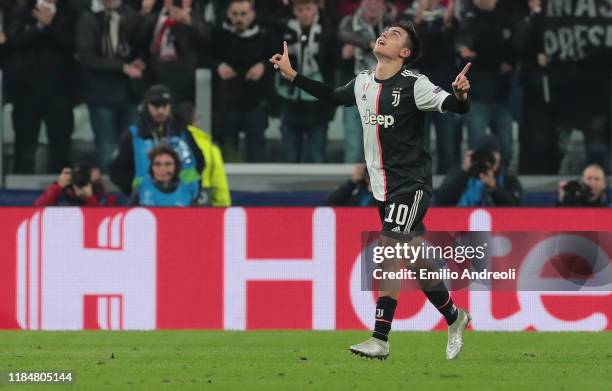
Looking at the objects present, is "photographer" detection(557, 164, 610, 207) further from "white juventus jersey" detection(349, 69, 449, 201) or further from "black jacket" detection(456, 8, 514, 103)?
"white juventus jersey" detection(349, 69, 449, 201)

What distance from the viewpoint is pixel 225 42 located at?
49.7 feet

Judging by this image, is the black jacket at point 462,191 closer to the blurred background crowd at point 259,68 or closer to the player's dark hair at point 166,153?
the blurred background crowd at point 259,68

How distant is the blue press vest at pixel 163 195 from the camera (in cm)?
1338

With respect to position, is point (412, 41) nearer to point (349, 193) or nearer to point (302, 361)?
point (302, 361)

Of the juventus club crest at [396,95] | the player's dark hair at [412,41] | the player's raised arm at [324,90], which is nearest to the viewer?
the juventus club crest at [396,95]

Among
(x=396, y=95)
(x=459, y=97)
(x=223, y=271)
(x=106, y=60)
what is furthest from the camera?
→ (x=106, y=60)

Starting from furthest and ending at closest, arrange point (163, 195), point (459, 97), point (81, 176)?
1. point (81, 176)
2. point (163, 195)
3. point (459, 97)

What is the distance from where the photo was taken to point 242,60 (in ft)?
50.0

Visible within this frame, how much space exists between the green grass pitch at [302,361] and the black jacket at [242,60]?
3866mm

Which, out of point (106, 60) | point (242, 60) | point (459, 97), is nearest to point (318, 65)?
point (242, 60)

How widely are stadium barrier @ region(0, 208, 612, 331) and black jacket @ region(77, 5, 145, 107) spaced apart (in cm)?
291

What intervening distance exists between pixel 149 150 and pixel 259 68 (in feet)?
5.84

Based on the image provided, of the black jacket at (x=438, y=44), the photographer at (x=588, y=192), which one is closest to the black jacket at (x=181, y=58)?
the black jacket at (x=438, y=44)

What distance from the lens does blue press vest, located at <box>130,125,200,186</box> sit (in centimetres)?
1378
